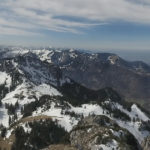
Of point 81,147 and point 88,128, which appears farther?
point 88,128

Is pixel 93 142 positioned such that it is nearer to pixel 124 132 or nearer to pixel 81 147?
pixel 81 147

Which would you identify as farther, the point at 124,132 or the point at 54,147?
the point at 124,132

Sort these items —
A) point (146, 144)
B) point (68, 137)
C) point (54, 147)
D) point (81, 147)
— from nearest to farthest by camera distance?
point (54, 147) < point (81, 147) < point (68, 137) < point (146, 144)

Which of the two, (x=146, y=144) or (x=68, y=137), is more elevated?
(x=68, y=137)

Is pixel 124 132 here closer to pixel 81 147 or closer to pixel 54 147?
pixel 81 147

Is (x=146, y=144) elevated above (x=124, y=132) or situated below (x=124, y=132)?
below

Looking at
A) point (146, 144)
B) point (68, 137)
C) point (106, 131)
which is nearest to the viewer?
point (106, 131)

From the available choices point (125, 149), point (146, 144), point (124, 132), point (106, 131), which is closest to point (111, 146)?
point (125, 149)

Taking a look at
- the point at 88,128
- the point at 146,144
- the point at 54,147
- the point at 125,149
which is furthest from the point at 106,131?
the point at 146,144

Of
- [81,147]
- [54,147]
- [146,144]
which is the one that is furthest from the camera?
[146,144]
